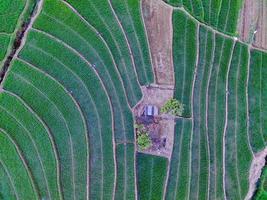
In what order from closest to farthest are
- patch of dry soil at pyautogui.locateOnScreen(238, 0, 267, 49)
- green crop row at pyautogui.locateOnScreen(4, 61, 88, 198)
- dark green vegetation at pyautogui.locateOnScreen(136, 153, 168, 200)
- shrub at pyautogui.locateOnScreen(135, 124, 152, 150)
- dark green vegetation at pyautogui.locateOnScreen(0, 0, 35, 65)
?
green crop row at pyautogui.locateOnScreen(4, 61, 88, 198) → shrub at pyautogui.locateOnScreen(135, 124, 152, 150) → dark green vegetation at pyautogui.locateOnScreen(136, 153, 168, 200) → dark green vegetation at pyautogui.locateOnScreen(0, 0, 35, 65) → patch of dry soil at pyautogui.locateOnScreen(238, 0, 267, 49)

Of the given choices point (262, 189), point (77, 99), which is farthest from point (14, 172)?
point (262, 189)

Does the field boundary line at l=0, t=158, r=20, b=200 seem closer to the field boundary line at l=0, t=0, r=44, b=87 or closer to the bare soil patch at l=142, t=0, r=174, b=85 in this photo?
the field boundary line at l=0, t=0, r=44, b=87

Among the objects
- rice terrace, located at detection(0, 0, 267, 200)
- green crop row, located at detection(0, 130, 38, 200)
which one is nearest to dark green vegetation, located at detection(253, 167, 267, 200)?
rice terrace, located at detection(0, 0, 267, 200)

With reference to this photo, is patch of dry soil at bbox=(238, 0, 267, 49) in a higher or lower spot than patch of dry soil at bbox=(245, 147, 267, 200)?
higher

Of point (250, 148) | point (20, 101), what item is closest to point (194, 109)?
point (250, 148)

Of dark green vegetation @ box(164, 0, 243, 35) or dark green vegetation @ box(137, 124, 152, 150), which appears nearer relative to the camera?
dark green vegetation @ box(137, 124, 152, 150)

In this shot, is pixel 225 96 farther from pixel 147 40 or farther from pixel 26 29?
pixel 26 29

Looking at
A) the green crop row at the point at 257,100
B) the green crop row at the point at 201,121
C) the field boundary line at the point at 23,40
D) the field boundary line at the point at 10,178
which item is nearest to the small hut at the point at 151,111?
the green crop row at the point at 201,121
